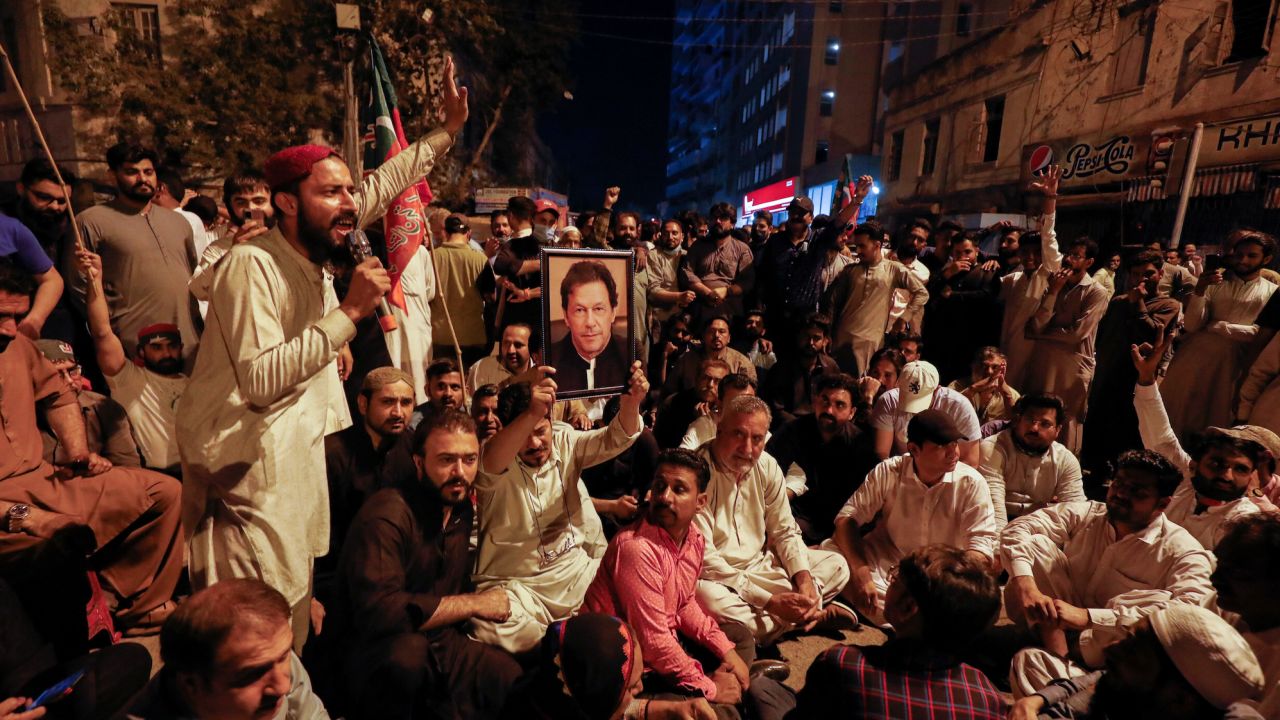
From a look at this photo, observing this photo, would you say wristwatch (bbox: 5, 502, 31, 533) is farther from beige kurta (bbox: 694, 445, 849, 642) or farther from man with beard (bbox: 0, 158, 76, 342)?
beige kurta (bbox: 694, 445, 849, 642)

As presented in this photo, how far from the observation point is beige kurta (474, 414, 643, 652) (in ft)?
10.1

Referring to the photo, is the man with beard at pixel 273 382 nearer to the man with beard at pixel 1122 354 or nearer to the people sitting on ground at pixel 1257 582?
the people sitting on ground at pixel 1257 582

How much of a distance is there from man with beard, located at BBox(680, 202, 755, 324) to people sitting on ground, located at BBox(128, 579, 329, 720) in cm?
544

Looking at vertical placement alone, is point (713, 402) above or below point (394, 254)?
below

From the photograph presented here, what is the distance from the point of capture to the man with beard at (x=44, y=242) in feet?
12.1

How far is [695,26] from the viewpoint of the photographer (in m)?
69.3

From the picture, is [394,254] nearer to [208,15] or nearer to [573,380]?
[573,380]

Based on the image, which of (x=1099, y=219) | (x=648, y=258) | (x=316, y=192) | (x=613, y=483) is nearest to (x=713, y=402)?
(x=613, y=483)

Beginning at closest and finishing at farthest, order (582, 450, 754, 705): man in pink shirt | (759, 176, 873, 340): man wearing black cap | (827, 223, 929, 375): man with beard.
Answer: (582, 450, 754, 705): man in pink shirt → (827, 223, 929, 375): man with beard → (759, 176, 873, 340): man wearing black cap

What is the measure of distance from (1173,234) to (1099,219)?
2517 mm

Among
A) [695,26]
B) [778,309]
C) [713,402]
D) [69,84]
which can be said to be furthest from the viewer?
[695,26]

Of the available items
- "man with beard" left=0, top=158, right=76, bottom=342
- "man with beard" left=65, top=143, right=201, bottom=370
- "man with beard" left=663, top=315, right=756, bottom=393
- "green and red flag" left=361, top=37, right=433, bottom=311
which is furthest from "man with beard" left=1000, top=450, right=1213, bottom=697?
"man with beard" left=0, top=158, right=76, bottom=342

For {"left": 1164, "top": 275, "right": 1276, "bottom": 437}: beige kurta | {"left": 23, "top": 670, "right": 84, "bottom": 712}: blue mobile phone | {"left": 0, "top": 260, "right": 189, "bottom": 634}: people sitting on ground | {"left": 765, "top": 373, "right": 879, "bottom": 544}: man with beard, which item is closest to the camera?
{"left": 23, "top": 670, "right": 84, "bottom": 712}: blue mobile phone

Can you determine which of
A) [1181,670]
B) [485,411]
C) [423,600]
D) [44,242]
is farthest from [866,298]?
[44,242]
